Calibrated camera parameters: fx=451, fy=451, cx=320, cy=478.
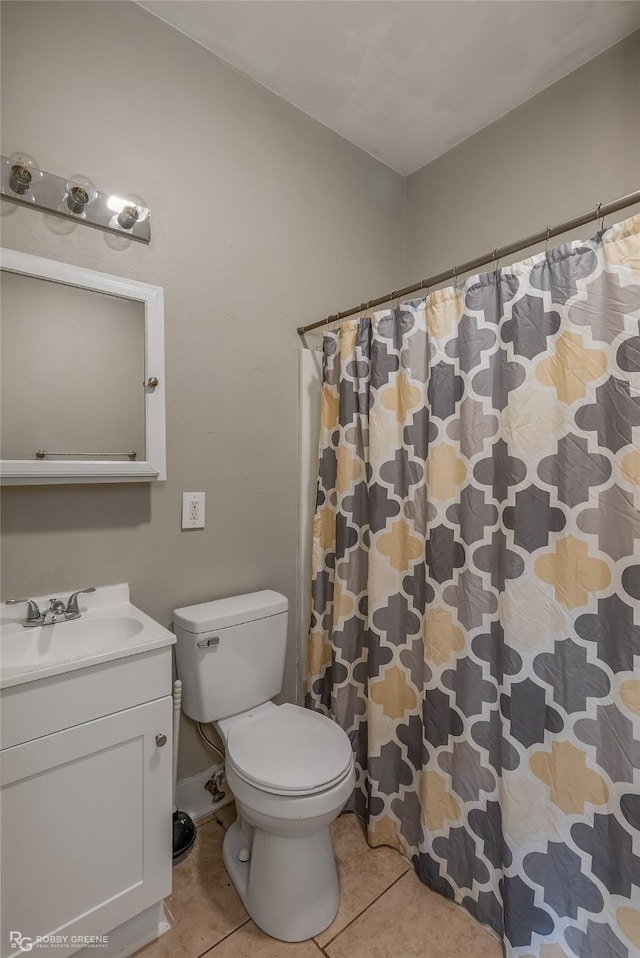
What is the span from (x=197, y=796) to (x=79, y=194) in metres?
2.04

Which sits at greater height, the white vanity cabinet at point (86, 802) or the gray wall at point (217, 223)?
the gray wall at point (217, 223)

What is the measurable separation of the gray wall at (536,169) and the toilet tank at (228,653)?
5.84 ft

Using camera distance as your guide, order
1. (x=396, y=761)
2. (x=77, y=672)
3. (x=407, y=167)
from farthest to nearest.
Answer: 1. (x=407, y=167)
2. (x=396, y=761)
3. (x=77, y=672)

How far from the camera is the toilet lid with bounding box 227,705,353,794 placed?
122 cm

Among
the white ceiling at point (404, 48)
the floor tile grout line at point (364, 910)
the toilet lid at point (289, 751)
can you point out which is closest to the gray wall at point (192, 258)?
the white ceiling at point (404, 48)

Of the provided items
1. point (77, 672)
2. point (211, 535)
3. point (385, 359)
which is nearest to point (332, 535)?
point (211, 535)

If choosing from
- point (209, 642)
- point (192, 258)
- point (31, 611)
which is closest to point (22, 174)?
point (192, 258)

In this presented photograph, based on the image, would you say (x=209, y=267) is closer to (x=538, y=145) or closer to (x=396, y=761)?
(x=538, y=145)

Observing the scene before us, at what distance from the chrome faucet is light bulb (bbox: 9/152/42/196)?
3.76 feet

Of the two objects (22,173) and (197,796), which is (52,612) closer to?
(197,796)

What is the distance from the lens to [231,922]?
4.26 ft

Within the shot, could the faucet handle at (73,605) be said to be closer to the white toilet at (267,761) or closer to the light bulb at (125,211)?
the white toilet at (267,761)

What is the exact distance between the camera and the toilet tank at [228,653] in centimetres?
149

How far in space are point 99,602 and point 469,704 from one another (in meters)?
1.17
